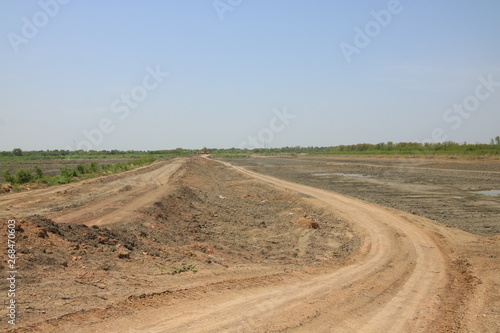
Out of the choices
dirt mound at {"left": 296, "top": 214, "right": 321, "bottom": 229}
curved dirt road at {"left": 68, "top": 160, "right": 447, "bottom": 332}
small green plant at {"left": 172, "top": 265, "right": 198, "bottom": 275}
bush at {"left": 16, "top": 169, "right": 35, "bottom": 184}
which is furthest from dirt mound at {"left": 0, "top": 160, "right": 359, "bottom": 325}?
bush at {"left": 16, "top": 169, "right": 35, "bottom": 184}

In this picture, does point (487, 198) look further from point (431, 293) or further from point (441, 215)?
point (431, 293)

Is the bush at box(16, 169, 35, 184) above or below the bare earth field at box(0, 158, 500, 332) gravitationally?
above

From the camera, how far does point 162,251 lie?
9930 mm

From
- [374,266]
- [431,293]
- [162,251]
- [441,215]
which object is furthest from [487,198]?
[162,251]

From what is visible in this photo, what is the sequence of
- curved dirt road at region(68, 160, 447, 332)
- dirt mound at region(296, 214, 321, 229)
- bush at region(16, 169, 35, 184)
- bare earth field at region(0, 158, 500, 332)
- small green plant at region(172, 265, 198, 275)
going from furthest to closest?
bush at region(16, 169, 35, 184)
dirt mound at region(296, 214, 321, 229)
small green plant at region(172, 265, 198, 275)
bare earth field at region(0, 158, 500, 332)
curved dirt road at region(68, 160, 447, 332)

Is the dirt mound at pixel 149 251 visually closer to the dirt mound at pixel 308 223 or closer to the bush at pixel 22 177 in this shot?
the dirt mound at pixel 308 223

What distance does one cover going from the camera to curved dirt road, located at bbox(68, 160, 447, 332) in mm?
5336

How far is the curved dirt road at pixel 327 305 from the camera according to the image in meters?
5.34
